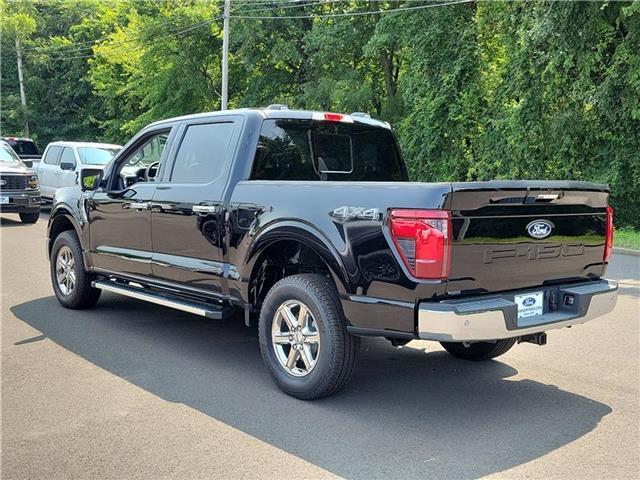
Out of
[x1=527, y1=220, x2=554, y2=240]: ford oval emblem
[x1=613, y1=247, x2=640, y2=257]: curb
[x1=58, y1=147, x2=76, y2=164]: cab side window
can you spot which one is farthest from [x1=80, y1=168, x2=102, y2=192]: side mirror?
[x1=613, y1=247, x2=640, y2=257]: curb

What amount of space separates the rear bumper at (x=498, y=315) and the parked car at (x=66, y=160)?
13135 millimetres

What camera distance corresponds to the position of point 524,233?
13.1 feet

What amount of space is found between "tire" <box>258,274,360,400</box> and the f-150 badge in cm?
53

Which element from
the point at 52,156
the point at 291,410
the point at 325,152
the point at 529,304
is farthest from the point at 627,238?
the point at 52,156

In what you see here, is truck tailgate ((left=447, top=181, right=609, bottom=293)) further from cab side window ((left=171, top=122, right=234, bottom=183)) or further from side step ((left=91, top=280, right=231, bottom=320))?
cab side window ((left=171, top=122, right=234, bottom=183))

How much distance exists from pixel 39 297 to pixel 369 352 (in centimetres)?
411

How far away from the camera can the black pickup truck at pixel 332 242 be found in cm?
370

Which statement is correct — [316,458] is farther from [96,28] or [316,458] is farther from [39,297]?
[96,28]

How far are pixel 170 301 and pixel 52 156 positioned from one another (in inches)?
523

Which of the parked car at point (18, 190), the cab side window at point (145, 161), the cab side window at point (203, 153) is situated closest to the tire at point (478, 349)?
the cab side window at point (203, 153)

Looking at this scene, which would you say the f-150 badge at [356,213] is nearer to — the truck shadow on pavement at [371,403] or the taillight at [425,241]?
the taillight at [425,241]

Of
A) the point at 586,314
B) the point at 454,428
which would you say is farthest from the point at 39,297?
the point at 586,314

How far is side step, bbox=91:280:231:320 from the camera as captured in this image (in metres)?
4.94

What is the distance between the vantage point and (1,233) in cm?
1296
